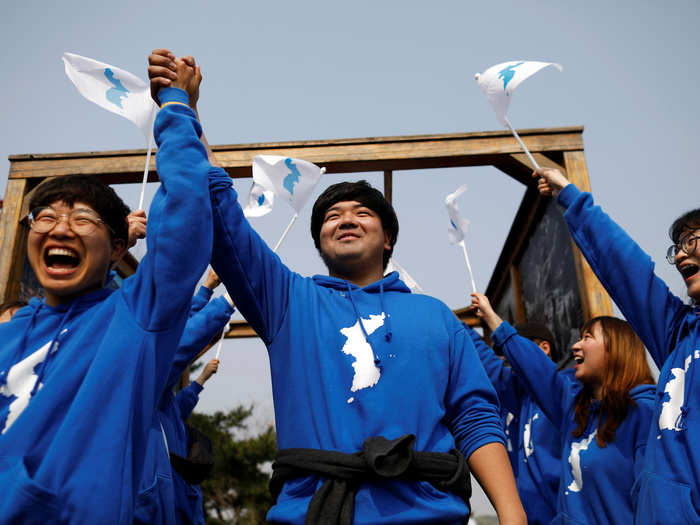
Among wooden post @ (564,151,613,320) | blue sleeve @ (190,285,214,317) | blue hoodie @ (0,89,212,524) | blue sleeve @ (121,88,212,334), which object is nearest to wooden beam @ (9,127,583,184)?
wooden post @ (564,151,613,320)

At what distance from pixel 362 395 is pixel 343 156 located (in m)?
3.87

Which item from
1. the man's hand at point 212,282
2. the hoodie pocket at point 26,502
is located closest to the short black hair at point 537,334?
the man's hand at point 212,282

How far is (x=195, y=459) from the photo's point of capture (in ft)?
12.7

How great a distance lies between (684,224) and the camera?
8.71ft

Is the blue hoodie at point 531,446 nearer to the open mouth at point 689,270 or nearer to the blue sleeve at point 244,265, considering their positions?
the open mouth at point 689,270

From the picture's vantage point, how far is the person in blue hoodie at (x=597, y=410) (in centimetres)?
308

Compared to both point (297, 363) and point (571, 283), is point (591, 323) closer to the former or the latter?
→ point (571, 283)

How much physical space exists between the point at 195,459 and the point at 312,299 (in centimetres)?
226

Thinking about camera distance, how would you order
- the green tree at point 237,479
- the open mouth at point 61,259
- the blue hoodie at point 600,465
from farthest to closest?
the green tree at point 237,479 → the blue hoodie at point 600,465 → the open mouth at point 61,259

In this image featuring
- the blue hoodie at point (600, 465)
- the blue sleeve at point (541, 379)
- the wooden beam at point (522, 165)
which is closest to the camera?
the blue hoodie at point (600, 465)

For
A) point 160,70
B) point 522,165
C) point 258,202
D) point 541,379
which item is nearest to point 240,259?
point 160,70

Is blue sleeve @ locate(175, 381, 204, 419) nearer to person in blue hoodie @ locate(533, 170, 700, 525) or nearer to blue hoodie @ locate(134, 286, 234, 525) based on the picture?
blue hoodie @ locate(134, 286, 234, 525)

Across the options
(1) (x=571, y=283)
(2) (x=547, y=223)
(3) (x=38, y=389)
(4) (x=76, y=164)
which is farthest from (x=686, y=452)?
(4) (x=76, y=164)

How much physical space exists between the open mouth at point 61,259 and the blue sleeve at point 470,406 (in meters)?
1.25
